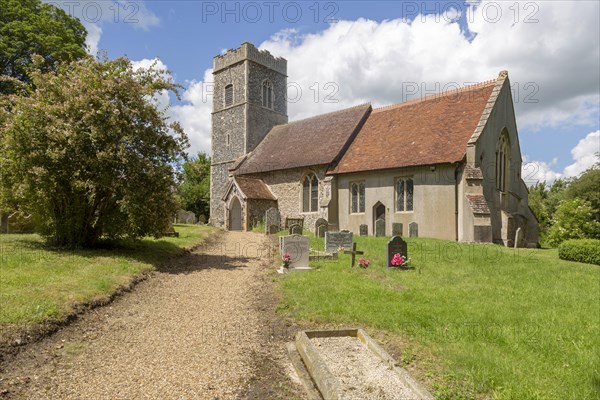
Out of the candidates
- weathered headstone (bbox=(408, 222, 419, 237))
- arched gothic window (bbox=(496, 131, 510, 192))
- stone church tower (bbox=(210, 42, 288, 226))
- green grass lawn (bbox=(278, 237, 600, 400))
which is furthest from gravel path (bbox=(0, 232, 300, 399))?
stone church tower (bbox=(210, 42, 288, 226))

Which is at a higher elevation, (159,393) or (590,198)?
(590,198)

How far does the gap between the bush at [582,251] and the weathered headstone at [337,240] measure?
8.37 meters

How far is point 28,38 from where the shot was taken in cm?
2272

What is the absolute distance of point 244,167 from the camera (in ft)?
103

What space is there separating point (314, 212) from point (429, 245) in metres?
10.7

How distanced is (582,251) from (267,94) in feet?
89.1

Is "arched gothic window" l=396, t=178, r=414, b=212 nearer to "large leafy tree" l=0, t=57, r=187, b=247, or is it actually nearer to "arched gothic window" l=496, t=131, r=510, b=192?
"arched gothic window" l=496, t=131, r=510, b=192

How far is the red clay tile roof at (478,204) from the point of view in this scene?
60.7ft

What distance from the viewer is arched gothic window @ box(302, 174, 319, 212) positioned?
86.8 feet

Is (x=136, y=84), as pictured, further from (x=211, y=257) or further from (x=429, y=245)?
(x=429, y=245)

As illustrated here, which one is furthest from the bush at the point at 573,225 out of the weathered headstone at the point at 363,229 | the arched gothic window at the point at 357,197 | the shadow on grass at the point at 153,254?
the shadow on grass at the point at 153,254

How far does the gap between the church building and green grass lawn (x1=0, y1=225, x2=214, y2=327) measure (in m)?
11.8

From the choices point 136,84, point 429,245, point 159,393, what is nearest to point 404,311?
point 159,393

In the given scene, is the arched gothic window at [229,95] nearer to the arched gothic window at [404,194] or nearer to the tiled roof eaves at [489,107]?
the arched gothic window at [404,194]
